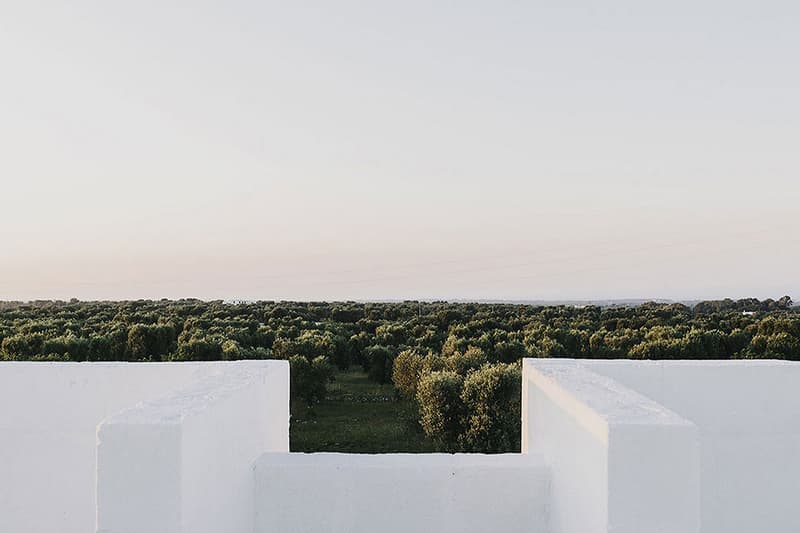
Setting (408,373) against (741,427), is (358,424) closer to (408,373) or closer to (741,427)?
(408,373)

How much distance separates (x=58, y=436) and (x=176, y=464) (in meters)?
2.20

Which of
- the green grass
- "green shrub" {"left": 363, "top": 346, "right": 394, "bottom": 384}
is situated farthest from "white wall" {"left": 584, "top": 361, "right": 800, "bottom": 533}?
"green shrub" {"left": 363, "top": 346, "right": 394, "bottom": 384}

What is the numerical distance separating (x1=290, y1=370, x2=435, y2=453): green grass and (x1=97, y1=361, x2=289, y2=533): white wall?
5.97m

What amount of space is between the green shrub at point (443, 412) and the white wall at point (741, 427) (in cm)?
484

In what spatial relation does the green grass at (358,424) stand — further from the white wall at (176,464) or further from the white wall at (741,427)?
the white wall at (176,464)

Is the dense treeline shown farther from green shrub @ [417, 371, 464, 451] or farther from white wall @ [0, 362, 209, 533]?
white wall @ [0, 362, 209, 533]

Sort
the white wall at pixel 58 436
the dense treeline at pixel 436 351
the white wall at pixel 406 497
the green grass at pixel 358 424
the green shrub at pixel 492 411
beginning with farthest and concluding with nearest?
the green grass at pixel 358 424 < the dense treeline at pixel 436 351 < the green shrub at pixel 492 411 < the white wall at pixel 58 436 < the white wall at pixel 406 497

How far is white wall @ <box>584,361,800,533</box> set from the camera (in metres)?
3.24

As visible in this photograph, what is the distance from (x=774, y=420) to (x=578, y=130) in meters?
8.53

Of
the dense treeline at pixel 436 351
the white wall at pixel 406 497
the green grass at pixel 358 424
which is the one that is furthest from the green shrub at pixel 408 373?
the white wall at pixel 406 497

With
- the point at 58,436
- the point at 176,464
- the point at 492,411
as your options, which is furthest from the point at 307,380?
the point at 176,464

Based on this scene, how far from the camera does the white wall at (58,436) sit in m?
3.38

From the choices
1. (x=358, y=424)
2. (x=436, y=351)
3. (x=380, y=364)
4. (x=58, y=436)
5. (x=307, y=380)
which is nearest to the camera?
(x=58, y=436)

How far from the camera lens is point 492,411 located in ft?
25.4
